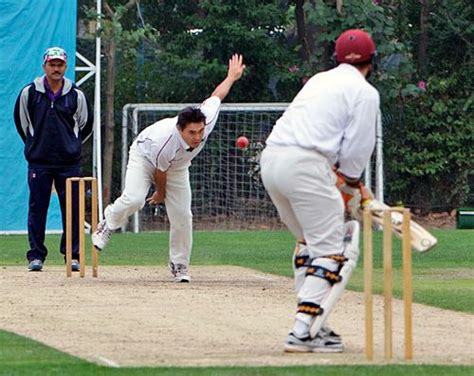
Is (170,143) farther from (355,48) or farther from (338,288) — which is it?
(338,288)

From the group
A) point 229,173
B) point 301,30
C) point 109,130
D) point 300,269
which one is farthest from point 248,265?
point 301,30

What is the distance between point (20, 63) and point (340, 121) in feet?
52.2

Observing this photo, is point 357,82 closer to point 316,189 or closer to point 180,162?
point 316,189

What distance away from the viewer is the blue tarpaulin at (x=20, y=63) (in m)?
24.3

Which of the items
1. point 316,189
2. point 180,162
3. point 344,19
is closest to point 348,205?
point 316,189

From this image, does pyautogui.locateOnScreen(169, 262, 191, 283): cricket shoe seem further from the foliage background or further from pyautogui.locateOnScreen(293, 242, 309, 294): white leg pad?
the foliage background

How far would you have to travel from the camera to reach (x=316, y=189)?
926cm

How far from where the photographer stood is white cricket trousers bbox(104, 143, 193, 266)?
1441cm

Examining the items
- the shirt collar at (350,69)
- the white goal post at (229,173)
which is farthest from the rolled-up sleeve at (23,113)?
the white goal post at (229,173)

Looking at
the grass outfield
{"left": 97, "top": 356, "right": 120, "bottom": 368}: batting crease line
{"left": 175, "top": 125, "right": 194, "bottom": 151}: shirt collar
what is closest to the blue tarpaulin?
the grass outfield

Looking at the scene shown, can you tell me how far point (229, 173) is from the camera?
27.6 m

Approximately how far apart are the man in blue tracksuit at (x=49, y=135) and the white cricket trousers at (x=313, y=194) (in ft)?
22.6

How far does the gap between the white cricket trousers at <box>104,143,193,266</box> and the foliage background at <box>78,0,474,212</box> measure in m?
13.7

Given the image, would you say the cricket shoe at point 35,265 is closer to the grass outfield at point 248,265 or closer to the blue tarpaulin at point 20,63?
the grass outfield at point 248,265
